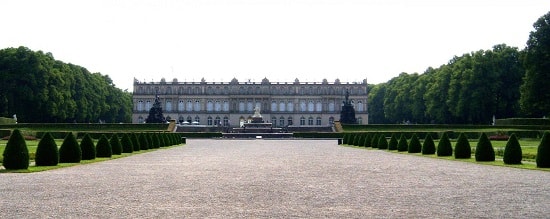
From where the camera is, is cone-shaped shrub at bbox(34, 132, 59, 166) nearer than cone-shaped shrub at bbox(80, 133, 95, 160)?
Yes

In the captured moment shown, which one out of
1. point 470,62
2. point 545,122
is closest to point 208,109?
point 470,62

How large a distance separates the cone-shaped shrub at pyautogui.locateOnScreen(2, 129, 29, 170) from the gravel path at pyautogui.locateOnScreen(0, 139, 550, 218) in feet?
4.09

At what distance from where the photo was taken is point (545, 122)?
189ft

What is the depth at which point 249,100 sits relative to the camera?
13938 centimetres

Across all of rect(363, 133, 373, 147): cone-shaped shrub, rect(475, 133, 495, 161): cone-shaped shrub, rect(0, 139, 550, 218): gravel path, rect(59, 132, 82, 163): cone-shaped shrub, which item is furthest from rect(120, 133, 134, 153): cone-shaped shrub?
rect(475, 133, 495, 161): cone-shaped shrub

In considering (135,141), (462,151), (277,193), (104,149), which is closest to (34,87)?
(135,141)

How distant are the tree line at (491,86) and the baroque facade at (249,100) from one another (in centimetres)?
4421

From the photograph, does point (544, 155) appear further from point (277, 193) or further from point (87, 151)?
point (87, 151)

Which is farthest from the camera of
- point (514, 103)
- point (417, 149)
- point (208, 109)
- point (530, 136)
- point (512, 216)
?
point (208, 109)

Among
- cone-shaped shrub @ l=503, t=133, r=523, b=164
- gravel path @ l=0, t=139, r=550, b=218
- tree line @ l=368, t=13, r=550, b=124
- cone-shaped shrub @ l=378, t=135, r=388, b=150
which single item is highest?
tree line @ l=368, t=13, r=550, b=124

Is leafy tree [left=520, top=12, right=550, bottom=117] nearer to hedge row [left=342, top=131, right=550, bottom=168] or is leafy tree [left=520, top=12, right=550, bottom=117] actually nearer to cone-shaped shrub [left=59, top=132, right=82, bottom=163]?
hedge row [left=342, top=131, right=550, bottom=168]

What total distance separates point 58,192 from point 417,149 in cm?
2353

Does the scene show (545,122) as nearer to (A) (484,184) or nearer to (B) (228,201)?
(A) (484,184)

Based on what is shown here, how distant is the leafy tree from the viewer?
52.5 m
